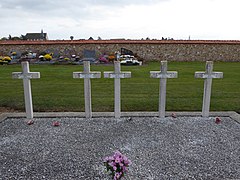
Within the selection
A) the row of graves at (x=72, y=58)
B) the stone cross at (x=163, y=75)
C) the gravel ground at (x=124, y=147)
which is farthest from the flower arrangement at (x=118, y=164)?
the row of graves at (x=72, y=58)

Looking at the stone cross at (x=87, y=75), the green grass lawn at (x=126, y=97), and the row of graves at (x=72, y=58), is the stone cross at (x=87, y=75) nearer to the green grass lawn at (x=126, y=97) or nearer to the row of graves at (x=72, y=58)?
the green grass lawn at (x=126, y=97)

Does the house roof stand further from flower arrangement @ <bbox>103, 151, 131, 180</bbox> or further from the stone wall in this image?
flower arrangement @ <bbox>103, 151, 131, 180</bbox>

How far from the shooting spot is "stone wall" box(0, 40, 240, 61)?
20.9 meters

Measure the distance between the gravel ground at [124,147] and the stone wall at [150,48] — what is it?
A: 17.2 m

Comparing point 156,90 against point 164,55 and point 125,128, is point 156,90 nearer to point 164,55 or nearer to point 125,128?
point 125,128

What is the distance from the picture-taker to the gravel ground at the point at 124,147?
262 cm

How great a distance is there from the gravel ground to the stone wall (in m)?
17.2

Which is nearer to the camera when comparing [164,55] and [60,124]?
[60,124]

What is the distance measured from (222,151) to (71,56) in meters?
18.9

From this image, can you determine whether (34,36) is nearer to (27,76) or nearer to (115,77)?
(27,76)

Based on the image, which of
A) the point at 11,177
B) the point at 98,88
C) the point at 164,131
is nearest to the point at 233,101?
the point at 164,131

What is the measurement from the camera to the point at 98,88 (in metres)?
7.82

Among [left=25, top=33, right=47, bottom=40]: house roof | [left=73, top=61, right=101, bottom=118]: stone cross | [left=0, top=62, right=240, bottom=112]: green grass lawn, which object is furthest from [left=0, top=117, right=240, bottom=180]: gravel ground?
[left=25, top=33, right=47, bottom=40]: house roof

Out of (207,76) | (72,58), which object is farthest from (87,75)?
(72,58)
